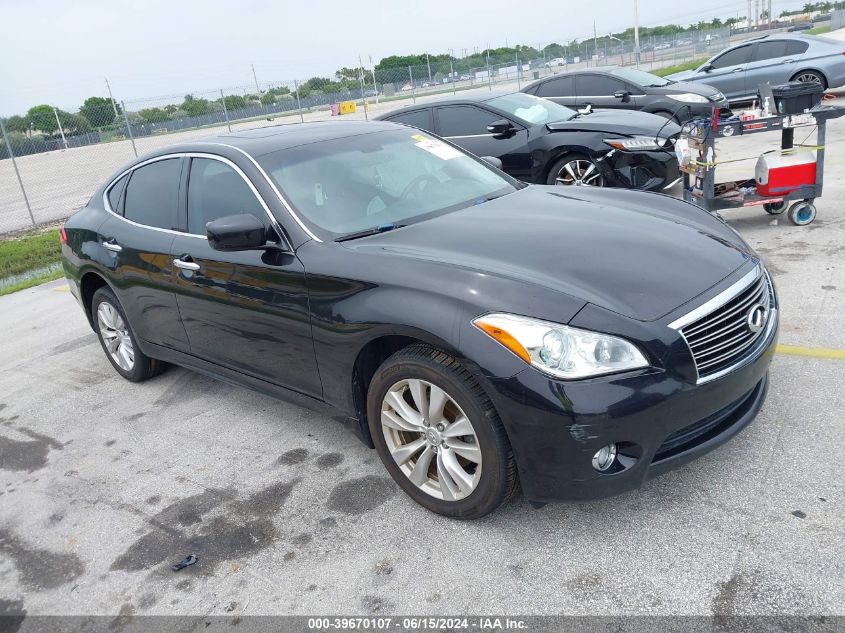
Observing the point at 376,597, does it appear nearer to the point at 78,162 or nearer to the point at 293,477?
the point at 293,477

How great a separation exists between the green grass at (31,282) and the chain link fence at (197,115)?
521cm

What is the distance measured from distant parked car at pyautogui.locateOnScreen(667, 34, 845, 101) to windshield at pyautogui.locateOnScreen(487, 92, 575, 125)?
735 cm

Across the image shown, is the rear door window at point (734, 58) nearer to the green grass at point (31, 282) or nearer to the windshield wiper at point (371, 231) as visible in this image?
the green grass at point (31, 282)

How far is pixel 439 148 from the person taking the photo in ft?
14.9

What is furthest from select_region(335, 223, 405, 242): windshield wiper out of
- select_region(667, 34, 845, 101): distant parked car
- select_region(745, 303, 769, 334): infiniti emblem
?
select_region(667, 34, 845, 101): distant parked car

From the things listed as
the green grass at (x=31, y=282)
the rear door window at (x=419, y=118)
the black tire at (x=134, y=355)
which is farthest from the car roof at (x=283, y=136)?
the green grass at (x=31, y=282)

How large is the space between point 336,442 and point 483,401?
4.87 feet

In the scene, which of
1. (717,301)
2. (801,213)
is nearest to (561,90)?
(801,213)

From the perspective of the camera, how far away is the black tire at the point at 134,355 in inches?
201

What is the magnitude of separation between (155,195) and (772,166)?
5193 millimetres

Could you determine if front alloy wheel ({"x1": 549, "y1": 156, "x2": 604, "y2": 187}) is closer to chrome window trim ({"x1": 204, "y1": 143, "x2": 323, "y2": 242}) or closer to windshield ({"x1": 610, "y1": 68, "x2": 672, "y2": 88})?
chrome window trim ({"x1": 204, "y1": 143, "x2": 323, "y2": 242})

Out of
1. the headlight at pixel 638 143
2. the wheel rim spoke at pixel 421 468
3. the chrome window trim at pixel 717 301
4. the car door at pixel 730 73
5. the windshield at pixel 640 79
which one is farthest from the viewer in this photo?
the car door at pixel 730 73

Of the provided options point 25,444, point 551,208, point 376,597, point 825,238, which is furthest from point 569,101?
point 376,597

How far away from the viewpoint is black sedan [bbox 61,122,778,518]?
269 centimetres
